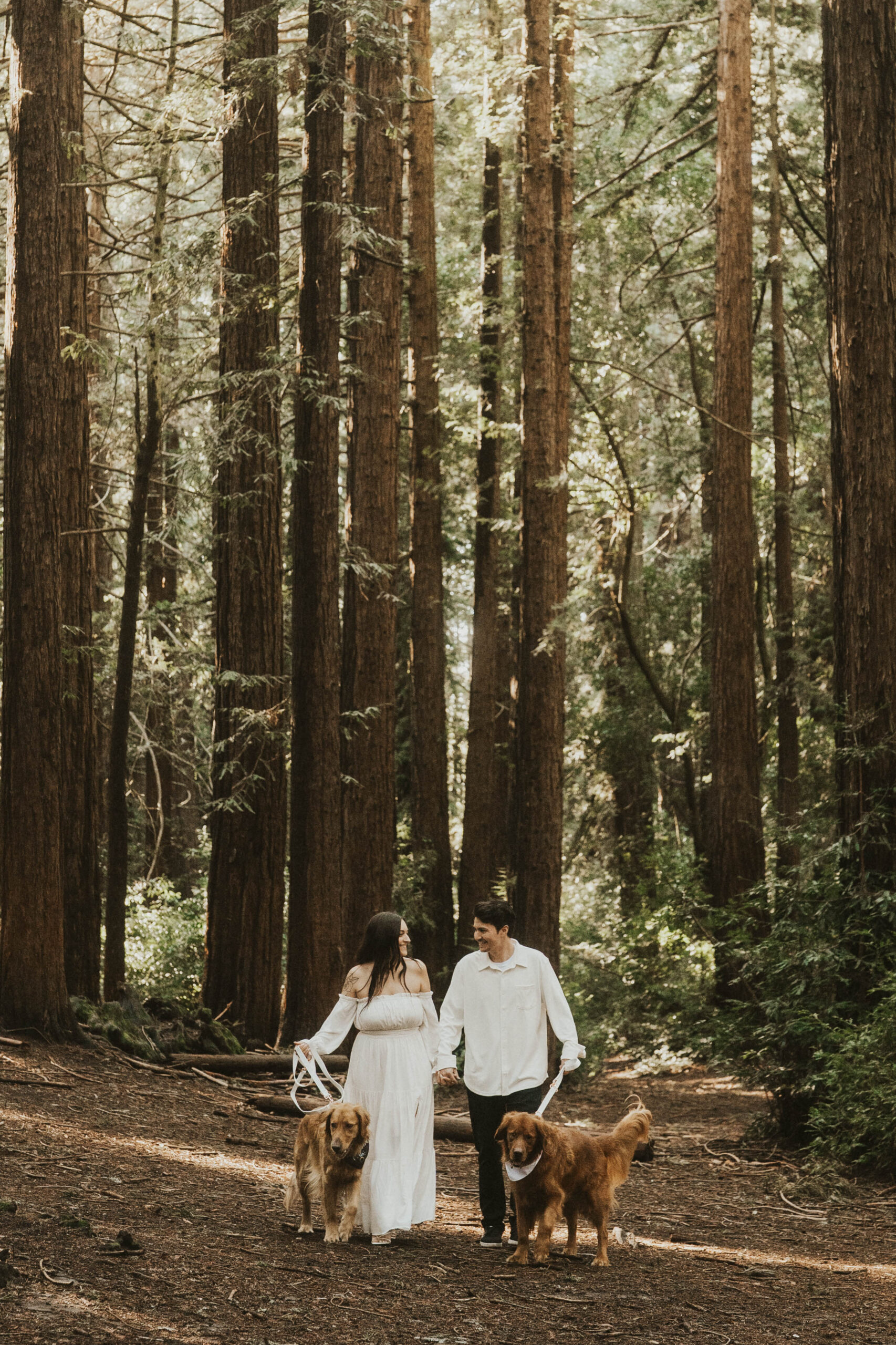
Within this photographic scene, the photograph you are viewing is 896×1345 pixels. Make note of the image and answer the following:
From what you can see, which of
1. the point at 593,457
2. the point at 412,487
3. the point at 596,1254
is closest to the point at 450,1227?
the point at 596,1254

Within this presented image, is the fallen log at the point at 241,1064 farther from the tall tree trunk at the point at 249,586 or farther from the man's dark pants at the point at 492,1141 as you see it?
the man's dark pants at the point at 492,1141

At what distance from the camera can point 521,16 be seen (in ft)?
74.9

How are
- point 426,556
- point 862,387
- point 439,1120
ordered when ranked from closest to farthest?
point 439,1120, point 862,387, point 426,556

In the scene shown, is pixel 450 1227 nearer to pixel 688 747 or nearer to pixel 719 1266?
pixel 719 1266

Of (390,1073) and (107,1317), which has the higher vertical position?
(390,1073)

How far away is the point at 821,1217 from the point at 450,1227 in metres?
2.84

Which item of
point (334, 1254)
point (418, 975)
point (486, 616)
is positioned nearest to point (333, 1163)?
point (334, 1254)

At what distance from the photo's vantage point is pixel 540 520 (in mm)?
17344

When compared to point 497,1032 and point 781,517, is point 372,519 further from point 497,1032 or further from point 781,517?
point 497,1032

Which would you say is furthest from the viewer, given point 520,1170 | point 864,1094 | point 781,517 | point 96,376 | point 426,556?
point 781,517

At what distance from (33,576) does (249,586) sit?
300cm

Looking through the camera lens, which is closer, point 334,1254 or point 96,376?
point 334,1254

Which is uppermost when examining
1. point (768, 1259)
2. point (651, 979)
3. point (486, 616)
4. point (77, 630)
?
point (486, 616)

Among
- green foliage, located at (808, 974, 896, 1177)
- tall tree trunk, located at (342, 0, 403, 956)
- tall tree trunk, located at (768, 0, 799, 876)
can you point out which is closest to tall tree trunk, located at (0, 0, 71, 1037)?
tall tree trunk, located at (342, 0, 403, 956)
